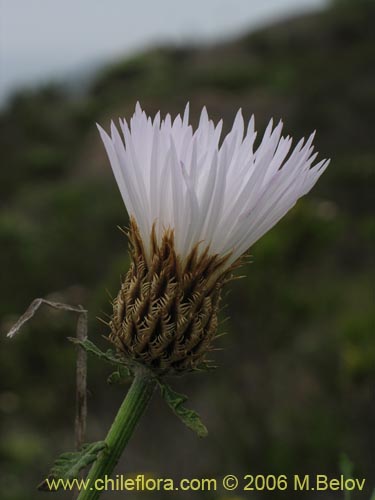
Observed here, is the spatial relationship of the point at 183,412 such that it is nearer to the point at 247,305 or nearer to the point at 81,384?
the point at 81,384

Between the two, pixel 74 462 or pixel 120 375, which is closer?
pixel 74 462

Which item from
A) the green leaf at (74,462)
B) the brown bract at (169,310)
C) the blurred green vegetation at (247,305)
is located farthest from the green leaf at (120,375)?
the blurred green vegetation at (247,305)

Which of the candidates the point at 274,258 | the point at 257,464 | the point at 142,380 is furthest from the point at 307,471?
the point at 142,380

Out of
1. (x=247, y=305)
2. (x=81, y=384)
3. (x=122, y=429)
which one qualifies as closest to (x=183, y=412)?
(x=122, y=429)

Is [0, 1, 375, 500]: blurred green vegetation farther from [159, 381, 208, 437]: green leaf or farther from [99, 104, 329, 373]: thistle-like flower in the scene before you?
[159, 381, 208, 437]: green leaf

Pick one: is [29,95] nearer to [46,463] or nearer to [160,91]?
[160,91]

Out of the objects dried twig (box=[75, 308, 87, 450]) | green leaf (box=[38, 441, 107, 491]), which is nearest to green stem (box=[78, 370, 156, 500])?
green leaf (box=[38, 441, 107, 491])
